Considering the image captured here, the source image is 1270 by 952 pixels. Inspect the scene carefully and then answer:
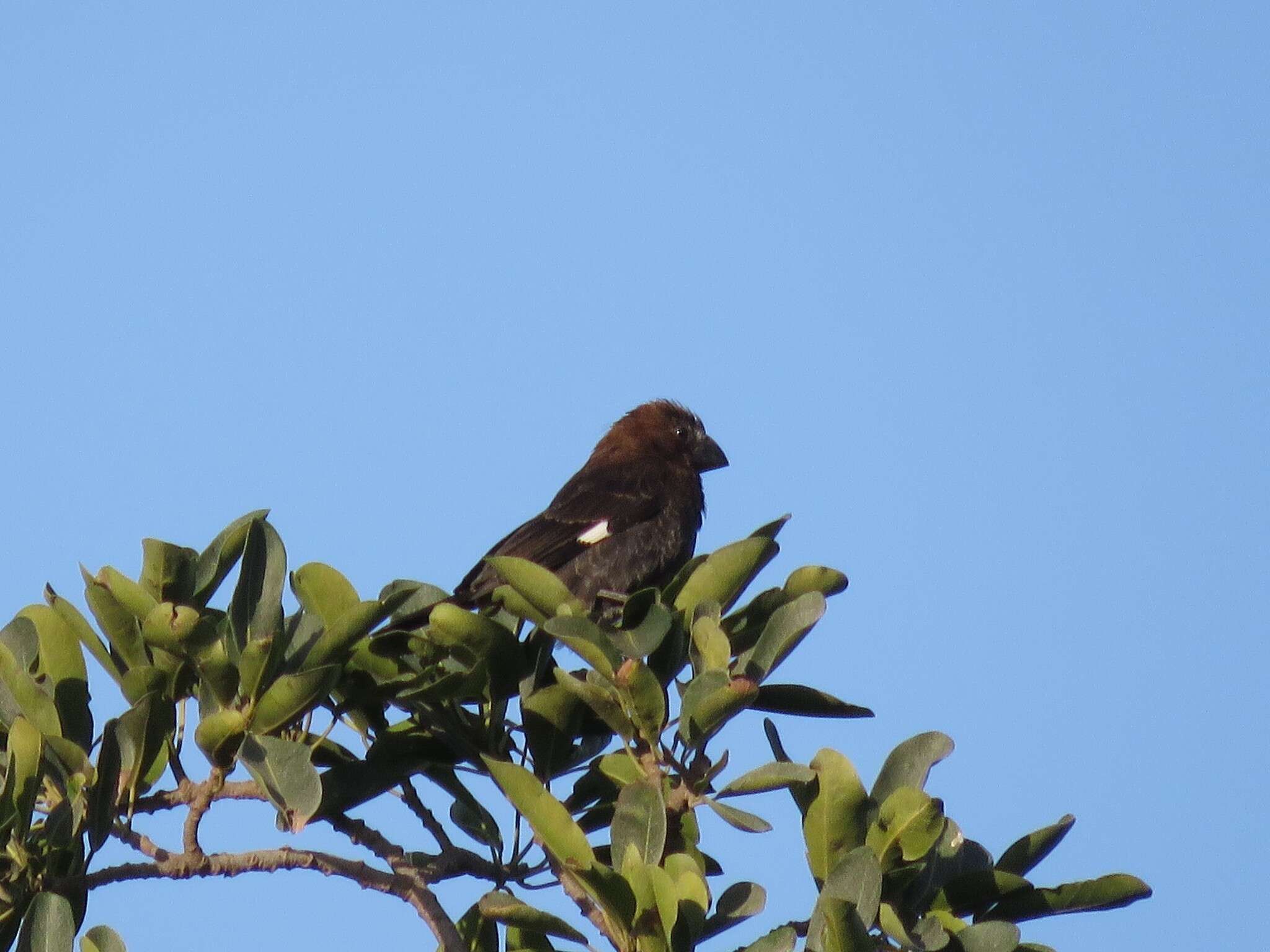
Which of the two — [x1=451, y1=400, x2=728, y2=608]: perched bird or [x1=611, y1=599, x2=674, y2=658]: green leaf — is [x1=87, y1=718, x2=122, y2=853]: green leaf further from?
[x1=451, y1=400, x2=728, y2=608]: perched bird

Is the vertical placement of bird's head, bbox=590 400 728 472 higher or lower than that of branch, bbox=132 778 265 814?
higher

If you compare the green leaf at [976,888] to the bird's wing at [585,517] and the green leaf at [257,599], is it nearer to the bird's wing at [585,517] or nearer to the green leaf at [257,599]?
the green leaf at [257,599]

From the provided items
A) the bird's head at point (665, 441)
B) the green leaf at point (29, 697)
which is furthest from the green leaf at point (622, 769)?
the bird's head at point (665, 441)

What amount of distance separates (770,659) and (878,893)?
517 millimetres

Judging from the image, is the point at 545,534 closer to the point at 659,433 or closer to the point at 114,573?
the point at 659,433

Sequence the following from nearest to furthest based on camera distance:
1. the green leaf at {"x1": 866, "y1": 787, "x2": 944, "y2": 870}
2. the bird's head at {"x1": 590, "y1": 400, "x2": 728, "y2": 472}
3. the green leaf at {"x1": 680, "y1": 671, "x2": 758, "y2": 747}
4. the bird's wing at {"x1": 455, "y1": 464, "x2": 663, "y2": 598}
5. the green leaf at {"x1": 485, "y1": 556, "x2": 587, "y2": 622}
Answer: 1. the green leaf at {"x1": 866, "y1": 787, "x2": 944, "y2": 870}
2. the green leaf at {"x1": 680, "y1": 671, "x2": 758, "y2": 747}
3. the green leaf at {"x1": 485, "y1": 556, "x2": 587, "y2": 622}
4. the bird's wing at {"x1": 455, "y1": 464, "x2": 663, "y2": 598}
5. the bird's head at {"x1": 590, "y1": 400, "x2": 728, "y2": 472}

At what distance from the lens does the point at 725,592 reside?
10.3 ft

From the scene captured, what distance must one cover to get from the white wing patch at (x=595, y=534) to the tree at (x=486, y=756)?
10.5 ft

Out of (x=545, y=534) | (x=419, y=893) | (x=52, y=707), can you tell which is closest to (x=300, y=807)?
(x=419, y=893)

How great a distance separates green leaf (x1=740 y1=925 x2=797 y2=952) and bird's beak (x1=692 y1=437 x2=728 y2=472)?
4.88 metres

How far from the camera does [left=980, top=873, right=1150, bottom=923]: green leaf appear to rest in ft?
9.22

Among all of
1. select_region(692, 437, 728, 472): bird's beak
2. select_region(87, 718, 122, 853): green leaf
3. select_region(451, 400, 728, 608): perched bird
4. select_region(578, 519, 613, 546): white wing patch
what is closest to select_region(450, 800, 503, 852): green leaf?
select_region(87, 718, 122, 853): green leaf

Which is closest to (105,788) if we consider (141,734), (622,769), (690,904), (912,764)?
(141,734)

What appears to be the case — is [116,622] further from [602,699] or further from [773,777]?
[773,777]
